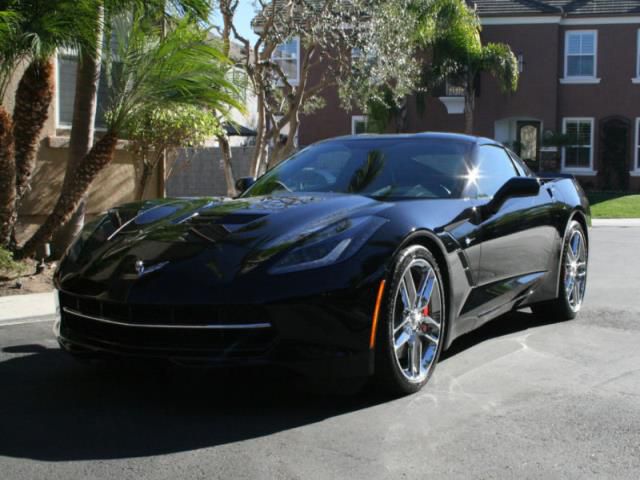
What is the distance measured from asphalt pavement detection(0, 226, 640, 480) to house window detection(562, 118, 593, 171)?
2674 cm

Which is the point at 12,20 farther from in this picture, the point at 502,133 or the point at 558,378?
the point at 502,133

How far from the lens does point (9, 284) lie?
28.6ft

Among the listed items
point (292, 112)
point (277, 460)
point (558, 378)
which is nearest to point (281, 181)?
point (558, 378)

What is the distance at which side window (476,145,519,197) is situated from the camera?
593cm

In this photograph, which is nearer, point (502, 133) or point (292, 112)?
point (292, 112)

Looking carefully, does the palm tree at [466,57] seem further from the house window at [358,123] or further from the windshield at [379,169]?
the windshield at [379,169]

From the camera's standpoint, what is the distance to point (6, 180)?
29.7ft

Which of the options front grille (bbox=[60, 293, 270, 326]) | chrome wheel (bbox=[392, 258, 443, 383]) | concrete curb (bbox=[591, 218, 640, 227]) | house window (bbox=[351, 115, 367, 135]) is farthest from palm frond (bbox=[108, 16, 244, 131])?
house window (bbox=[351, 115, 367, 135])

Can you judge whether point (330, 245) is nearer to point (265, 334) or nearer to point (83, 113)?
point (265, 334)

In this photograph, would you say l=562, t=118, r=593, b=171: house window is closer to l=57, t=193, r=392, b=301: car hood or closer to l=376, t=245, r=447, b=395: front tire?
l=376, t=245, r=447, b=395: front tire

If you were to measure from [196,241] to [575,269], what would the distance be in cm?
385

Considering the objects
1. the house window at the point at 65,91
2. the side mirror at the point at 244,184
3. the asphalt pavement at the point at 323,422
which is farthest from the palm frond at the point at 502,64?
the asphalt pavement at the point at 323,422

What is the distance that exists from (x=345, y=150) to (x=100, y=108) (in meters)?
7.71

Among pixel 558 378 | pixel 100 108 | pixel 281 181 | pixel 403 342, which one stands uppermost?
pixel 100 108
